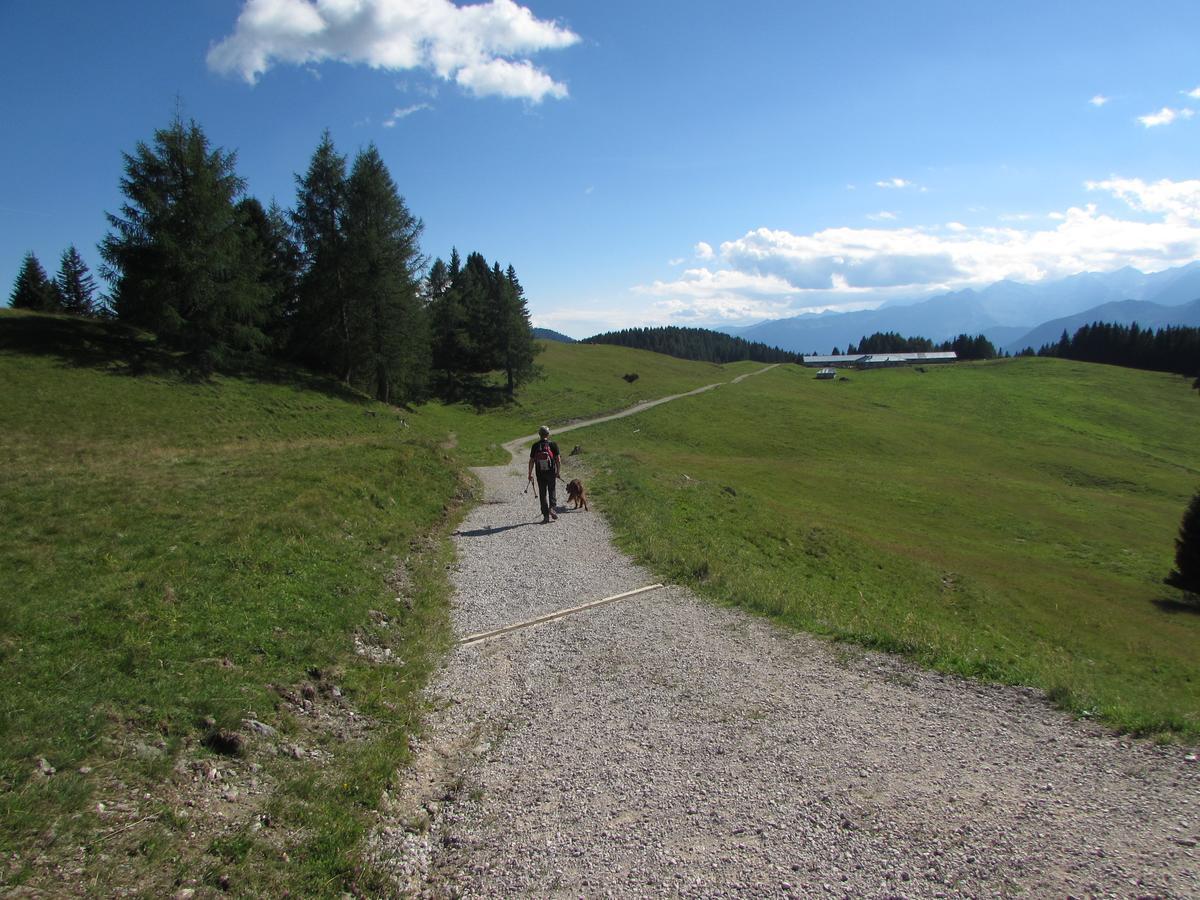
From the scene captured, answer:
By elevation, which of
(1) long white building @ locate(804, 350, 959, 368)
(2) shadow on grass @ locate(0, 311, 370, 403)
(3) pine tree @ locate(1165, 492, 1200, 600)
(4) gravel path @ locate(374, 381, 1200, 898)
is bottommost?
(3) pine tree @ locate(1165, 492, 1200, 600)

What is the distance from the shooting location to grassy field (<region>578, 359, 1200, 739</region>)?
1451 cm

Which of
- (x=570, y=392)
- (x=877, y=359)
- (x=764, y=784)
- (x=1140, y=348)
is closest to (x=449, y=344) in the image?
(x=570, y=392)

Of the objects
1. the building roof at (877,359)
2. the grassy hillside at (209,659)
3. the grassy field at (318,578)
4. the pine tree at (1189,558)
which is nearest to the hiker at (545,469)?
the grassy field at (318,578)

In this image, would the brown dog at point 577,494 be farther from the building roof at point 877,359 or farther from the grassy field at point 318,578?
the building roof at point 877,359

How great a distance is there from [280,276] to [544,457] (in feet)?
145

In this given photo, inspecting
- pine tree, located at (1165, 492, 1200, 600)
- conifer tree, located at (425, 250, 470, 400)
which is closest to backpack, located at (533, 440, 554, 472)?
pine tree, located at (1165, 492, 1200, 600)

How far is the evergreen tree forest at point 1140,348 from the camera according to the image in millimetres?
130500

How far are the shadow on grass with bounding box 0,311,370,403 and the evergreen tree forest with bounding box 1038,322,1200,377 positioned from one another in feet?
508

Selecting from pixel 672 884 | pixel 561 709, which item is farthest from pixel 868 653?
pixel 672 884

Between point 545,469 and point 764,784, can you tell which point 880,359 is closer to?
point 545,469

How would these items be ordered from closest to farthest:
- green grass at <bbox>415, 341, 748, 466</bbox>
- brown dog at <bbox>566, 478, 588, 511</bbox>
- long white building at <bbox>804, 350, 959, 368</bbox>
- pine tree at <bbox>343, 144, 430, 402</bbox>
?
brown dog at <bbox>566, 478, 588, 511</bbox>, pine tree at <bbox>343, 144, 430, 402</bbox>, green grass at <bbox>415, 341, 748, 466</bbox>, long white building at <bbox>804, 350, 959, 368</bbox>

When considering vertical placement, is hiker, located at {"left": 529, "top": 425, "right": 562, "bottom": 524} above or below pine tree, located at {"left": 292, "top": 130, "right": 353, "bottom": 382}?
below

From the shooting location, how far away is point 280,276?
53.1 m

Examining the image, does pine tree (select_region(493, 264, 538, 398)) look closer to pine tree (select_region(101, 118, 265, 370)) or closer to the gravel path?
pine tree (select_region(101, 118, 265, 370))
